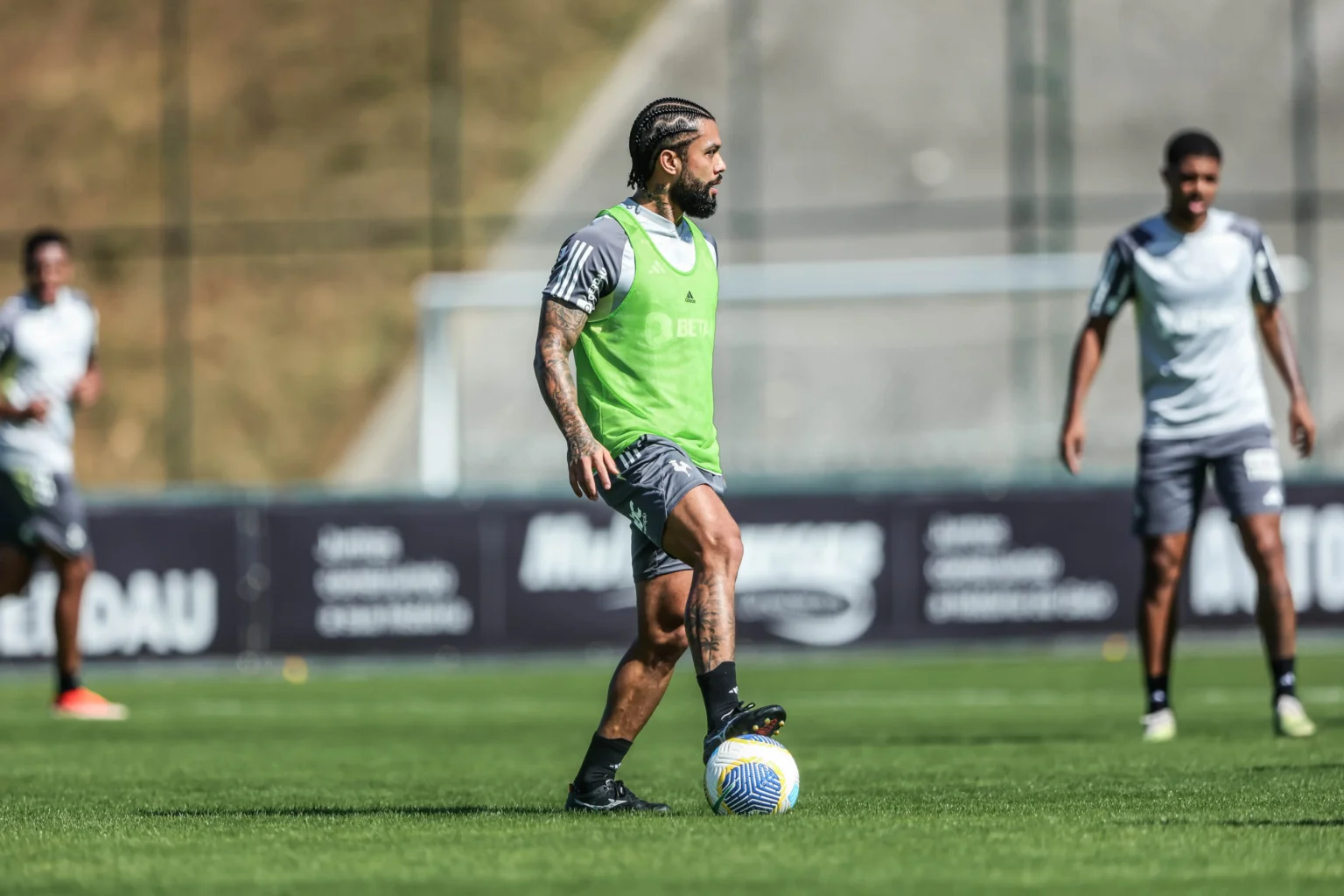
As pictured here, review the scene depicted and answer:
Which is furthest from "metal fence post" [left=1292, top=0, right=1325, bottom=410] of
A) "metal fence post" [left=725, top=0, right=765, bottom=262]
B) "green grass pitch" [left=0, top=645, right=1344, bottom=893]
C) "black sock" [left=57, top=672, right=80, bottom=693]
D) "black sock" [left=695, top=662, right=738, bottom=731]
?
"black sock" [left=695, top=662, right=738, bottom=731]

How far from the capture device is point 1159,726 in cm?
904

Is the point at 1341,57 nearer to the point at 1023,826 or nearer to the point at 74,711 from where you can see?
the point at 74,711

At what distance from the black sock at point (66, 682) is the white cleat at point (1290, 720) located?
622cm

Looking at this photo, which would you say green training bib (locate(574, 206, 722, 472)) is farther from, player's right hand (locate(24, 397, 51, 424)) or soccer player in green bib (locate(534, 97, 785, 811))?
player's right hand (locate(24, 397, 51, 424))

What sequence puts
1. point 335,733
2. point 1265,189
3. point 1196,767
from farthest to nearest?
point 1265,189
point 335,733
point 1196,767

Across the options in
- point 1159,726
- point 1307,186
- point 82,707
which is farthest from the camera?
point 1307,186

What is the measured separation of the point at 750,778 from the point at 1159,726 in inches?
136

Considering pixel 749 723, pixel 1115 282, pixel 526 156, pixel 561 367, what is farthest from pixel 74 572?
pixel 526 156

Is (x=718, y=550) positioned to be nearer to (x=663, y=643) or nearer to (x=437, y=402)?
(x=663, y=643)

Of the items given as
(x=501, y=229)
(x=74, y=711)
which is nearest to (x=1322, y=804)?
(x=74, y=711)

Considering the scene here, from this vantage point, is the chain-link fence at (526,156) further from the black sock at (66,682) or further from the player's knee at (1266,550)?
the player's knee at (1266,550)

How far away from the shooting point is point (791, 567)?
54.5 ft

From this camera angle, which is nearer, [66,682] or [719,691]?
[719,691]

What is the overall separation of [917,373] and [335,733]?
17.8 metres
